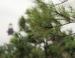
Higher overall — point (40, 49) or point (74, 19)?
point (74, 19)

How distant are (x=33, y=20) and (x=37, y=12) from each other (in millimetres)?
241

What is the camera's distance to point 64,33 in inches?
302

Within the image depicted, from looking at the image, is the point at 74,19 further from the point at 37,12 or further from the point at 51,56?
the point at 51,56

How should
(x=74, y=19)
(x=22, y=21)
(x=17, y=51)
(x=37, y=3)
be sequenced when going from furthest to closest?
(x=17, y=51)
(x=22, y=21)
(x=37, y=3)
(x=74, y=19)

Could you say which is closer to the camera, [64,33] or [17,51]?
[64,33]

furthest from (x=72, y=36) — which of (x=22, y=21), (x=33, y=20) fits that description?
(x=22, y=21)

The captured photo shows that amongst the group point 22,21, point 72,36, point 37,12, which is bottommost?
point 22,21

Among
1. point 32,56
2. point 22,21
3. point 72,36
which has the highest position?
point 72,36

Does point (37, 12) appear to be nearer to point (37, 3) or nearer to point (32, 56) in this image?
point (37, 3)

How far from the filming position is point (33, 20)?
7699mm

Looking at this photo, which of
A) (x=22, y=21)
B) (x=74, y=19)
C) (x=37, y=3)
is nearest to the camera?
(x=74, y=19)

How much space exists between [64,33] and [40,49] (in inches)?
283

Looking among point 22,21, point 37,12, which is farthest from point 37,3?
point 22,21

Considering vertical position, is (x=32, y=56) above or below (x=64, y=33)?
below
